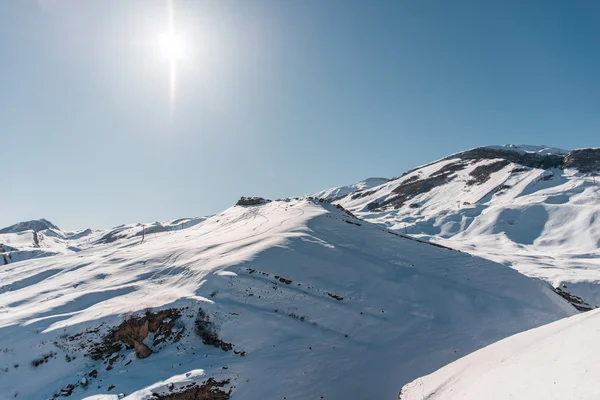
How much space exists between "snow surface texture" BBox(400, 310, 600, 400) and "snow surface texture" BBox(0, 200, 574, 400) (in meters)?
3.65

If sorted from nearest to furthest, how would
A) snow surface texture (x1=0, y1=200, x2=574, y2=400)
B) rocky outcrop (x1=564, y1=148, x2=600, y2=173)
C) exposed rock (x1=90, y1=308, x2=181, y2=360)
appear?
snow surface texture (x1=0, y1=200, x2=574, y2=400), exposed rock (x1=90, y1=308, x2=181, y2=360), rocky outcrop (x1=564, y1=148, x2=600, y2=173)

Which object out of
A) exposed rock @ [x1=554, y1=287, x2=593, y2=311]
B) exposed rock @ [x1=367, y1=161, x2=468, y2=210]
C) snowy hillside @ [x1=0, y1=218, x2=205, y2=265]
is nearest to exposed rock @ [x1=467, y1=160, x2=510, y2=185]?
exposed rock @ [x1=367, y1=161, x2=468, y2=210]

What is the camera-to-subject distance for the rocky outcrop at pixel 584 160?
80.4 metres

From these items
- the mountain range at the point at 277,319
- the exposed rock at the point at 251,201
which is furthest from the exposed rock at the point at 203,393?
the exposed rock at the point at 251,201

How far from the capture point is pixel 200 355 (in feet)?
41.5

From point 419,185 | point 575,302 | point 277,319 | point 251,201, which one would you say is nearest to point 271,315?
point 277,319

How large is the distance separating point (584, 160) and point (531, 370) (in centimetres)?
10579

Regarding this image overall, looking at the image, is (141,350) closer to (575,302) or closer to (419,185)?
(575,302)

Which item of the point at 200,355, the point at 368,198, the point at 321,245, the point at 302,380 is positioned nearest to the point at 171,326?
the point at 200,355

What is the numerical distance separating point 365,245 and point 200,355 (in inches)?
552

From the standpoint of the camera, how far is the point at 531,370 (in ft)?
23.6

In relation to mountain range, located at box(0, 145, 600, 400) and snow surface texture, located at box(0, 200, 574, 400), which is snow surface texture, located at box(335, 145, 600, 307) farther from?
snow surface texture, located at box(0, 200, 574, 400)

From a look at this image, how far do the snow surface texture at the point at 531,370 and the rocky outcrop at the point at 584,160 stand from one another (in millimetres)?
94763

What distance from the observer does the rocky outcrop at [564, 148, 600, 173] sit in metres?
80.4
